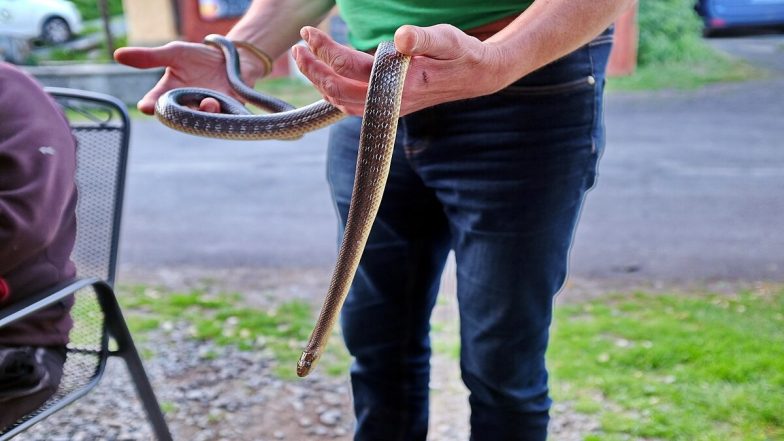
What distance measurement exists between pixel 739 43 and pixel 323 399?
1429 centimetres

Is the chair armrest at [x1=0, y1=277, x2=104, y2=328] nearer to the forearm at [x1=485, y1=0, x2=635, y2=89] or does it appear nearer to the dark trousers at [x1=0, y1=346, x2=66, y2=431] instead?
the dark trousers at [x1=0, y1=346, x2=66, y2=431]

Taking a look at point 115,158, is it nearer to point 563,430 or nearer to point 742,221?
point 563,430

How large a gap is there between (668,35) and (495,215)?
41.5ft

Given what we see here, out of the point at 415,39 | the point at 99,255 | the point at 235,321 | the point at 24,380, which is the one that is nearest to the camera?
the point at 415,39

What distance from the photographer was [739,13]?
609 inches

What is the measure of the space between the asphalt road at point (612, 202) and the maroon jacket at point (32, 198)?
2673 mm

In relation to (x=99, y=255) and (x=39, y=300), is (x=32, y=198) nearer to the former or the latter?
(x=39, y=300)

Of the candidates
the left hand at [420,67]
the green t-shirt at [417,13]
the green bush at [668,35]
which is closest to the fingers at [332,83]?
→ the left hand at [420,67]

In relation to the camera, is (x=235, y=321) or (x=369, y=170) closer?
(x=369, y=170)

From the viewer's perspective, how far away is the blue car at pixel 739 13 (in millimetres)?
15125

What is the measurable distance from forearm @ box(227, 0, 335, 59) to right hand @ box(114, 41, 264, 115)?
52mm

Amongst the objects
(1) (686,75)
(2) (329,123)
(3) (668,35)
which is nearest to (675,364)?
(2) (329,123)

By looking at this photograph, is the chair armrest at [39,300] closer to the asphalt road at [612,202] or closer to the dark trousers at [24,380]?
the dark trousers at [24,380]

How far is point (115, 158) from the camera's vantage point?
2.21 m
